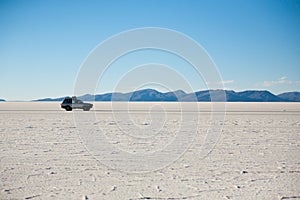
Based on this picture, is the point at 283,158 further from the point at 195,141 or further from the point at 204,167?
the point at 195,141

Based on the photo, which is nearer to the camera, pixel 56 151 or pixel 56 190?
pixel 56 190

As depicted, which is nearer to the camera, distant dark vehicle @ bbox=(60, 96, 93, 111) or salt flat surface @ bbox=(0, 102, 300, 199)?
salt flat surface @ bbox=(0, 102, 300, 199)

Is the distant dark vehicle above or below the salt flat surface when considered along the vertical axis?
above

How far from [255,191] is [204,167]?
7.16ft

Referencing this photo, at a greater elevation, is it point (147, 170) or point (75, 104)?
point (75, 104)

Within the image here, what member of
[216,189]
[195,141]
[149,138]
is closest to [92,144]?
[149,138]

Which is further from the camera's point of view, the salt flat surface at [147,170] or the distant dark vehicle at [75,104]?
the distant dark vehicle at [75,104]

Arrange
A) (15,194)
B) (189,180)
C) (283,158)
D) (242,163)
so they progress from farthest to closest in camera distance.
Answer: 1. (283,158)
2. (242,163)
3. (189,180)
4. (15,194)

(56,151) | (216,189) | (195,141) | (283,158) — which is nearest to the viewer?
(216,189)

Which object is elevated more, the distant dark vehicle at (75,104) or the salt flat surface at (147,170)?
the distant dark vehicle at (75,104)

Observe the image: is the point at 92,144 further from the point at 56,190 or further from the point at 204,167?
the point at 56,190

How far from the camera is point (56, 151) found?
9.89m

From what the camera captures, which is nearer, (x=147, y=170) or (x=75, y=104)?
(x=147, y=170)

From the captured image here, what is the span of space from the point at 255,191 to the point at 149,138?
310 inches
